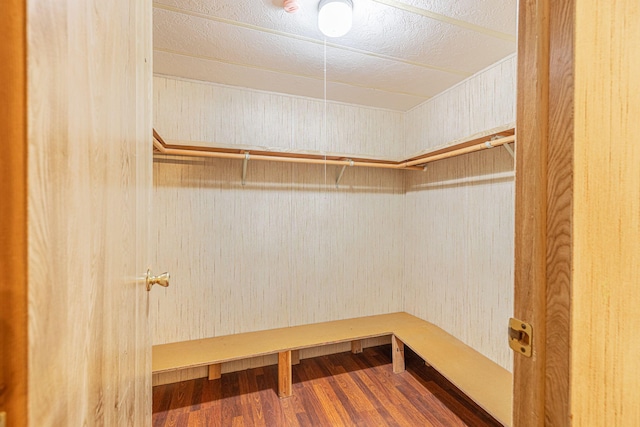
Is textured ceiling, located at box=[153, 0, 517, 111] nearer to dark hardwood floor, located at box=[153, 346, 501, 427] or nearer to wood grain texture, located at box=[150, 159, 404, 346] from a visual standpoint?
wood grain texture, located at box=[150, 159, 404, 346]

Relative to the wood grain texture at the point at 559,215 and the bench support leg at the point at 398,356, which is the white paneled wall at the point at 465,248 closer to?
the bench support leg at the point at 398,356

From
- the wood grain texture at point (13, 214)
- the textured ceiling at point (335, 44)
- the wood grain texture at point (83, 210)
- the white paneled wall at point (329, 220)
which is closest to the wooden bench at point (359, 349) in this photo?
the white paneled wall at point (329, 220)

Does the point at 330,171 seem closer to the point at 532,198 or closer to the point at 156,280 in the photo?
the point at 156,280

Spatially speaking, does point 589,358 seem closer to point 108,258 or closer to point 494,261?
point 108,258

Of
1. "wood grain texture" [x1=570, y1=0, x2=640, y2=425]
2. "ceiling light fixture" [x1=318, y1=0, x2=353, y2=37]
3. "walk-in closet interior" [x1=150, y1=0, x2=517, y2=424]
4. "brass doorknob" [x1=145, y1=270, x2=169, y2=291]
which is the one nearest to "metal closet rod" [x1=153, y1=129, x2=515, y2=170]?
"walk-in closet interior" [x1=150, y1=0, x2=517, y2=424]

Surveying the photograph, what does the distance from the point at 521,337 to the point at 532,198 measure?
10.4 inches

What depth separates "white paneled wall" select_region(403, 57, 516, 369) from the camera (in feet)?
5.78

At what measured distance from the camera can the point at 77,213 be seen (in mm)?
381

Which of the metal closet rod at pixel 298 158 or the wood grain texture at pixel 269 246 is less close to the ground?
the metal closet rod at pixel 298 158

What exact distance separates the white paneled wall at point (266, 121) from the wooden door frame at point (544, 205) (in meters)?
1.57

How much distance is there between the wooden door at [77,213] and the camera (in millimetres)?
272

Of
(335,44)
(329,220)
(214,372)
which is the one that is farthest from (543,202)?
(214,372)

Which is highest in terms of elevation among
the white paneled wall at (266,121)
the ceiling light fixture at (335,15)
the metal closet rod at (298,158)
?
the ceiling light fixture at (335,15)

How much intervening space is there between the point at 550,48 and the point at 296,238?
78.6 inches
